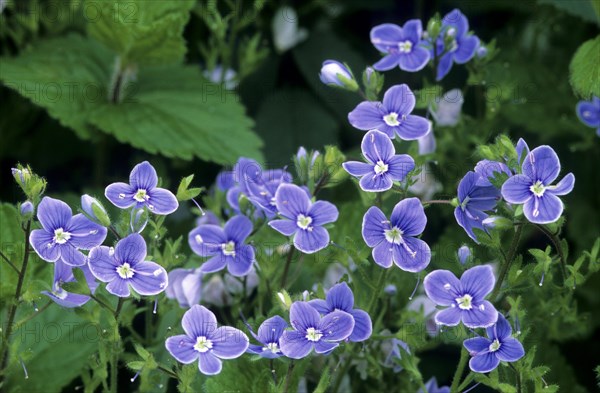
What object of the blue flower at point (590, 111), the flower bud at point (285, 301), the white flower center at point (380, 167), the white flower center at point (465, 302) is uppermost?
the white flower center at point (380, 167)

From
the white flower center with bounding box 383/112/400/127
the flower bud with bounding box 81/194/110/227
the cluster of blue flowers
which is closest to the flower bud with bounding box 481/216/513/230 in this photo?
the cluster of blue flowers

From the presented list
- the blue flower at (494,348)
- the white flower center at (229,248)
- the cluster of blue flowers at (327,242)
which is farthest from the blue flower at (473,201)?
the white flower center at (229,248)

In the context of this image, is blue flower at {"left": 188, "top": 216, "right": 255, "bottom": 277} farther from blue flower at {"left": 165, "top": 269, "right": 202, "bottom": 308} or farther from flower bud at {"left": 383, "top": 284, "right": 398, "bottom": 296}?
flower bud at {"left": 383, "top": 284, "right": 398, "bottom": 296}

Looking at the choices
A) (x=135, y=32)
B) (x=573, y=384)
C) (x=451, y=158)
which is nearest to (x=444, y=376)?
(x=573, y=384)

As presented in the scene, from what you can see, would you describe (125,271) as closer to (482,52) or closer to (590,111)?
(482,52)

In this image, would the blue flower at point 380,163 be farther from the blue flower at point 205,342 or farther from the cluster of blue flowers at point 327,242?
the blue flower at point 205,342
